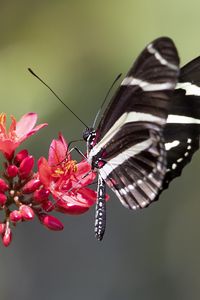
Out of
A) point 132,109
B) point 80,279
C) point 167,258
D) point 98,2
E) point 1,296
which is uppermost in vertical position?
point 132,109

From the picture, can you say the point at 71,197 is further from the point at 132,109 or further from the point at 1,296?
the point at 1,296

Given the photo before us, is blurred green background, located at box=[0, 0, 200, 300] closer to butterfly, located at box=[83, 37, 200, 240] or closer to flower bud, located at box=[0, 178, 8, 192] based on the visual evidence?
butterfly, located at box=[83, 37, 200, 240]

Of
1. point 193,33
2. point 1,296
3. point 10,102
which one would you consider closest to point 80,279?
point 1,296

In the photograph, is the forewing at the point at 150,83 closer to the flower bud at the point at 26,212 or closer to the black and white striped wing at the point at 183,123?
the black and white striped wing at the point at 183,123

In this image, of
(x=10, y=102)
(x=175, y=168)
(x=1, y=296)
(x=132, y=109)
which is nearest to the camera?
(x=132, y=109)

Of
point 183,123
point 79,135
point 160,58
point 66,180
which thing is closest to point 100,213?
point 66,180

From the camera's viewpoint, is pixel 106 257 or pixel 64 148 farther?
pixel 106 257

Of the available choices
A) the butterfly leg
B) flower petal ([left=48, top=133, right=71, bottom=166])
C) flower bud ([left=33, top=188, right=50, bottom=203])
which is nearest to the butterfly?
the butterfly leg
